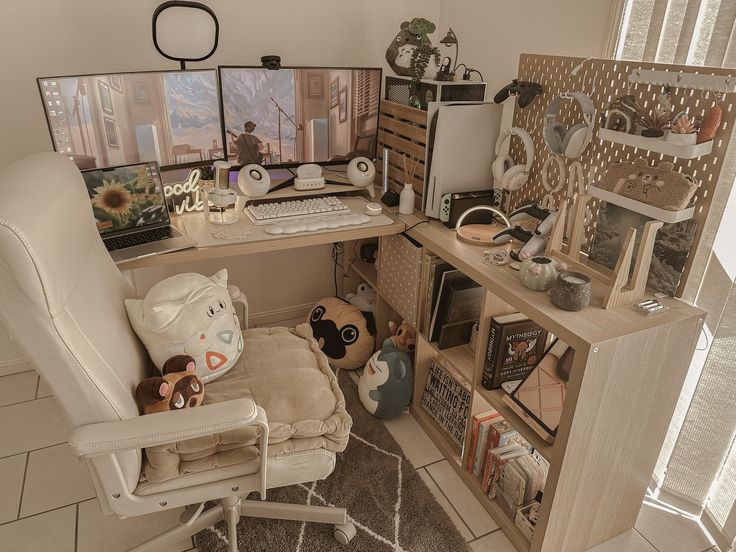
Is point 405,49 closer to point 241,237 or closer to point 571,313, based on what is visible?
point 241,237

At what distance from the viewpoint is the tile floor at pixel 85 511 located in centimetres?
163

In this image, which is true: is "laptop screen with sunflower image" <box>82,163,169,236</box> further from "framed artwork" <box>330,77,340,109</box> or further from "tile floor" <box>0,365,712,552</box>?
"tile floor" <box>0,365,712,552</box>

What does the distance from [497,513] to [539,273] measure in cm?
82

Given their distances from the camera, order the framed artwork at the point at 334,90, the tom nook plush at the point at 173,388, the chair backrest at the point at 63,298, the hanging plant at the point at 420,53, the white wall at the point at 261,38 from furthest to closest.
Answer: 1. the framed artwork at the point at 334,90
2. the hanging plant at the point at 420,53
3. the white wall at the point at 261,38
4. the tom nook plush at the point at 173,388
5. the chair backrest at the point at 63,298

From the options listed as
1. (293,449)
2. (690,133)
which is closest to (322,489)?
(293,449)

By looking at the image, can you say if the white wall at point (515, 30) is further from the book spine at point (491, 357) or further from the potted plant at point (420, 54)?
the book spine at point (491, 357)

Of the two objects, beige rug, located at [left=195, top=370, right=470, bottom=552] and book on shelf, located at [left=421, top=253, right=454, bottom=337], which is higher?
book on shelf, located at [left=421, top=253, right=454, bottom=337]

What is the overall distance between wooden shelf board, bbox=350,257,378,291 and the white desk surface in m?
0.49

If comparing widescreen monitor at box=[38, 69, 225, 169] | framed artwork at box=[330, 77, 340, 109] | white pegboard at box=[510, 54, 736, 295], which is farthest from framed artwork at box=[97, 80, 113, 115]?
white pegboard at box=[510, 54, 736, 295]

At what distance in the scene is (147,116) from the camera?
6.00 feet

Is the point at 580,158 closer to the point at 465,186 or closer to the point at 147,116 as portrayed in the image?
the point at 465,186

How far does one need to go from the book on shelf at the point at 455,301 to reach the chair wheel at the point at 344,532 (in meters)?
0.71

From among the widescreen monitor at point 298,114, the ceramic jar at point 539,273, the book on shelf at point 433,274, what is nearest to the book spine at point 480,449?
the book on shelf at point 433,274

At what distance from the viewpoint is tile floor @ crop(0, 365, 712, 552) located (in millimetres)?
1633
